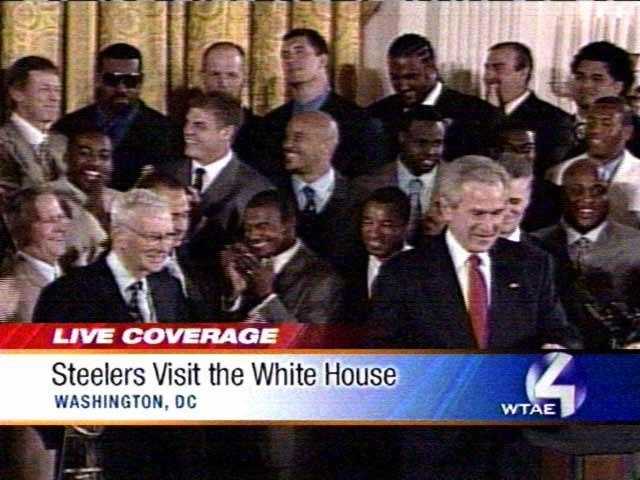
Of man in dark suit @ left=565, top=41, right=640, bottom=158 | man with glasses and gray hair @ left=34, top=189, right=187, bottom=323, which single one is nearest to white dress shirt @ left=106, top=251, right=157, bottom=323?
man with glasses and gray hair @ left=34, top=189, right=187, bottom=323

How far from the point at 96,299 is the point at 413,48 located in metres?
1.06

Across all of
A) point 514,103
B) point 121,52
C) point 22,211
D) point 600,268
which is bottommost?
point 600,268

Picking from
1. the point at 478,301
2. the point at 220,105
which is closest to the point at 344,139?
the point at 220,105

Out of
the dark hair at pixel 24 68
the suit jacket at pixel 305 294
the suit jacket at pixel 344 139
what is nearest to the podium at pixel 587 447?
the suit jacket at pixel 305 294

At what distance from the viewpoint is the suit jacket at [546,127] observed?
3.87 meters

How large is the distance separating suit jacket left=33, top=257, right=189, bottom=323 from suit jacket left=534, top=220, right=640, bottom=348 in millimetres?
980

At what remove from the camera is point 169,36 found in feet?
12.7

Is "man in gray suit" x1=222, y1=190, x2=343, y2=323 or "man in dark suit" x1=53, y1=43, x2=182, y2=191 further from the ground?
"man in dark suit" x1=53, y1=43, x2=182, y2=191

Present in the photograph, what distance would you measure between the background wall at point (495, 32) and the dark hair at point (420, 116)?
0.26 feet

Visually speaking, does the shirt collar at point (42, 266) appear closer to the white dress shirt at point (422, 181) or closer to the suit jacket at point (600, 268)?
the white dress shirt at point (422, 181)

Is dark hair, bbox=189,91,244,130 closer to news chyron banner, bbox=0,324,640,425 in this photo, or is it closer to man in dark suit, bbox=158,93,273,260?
man in dark suit, bbox=158,93,273,260

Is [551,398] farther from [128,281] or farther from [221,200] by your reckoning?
[128,281]

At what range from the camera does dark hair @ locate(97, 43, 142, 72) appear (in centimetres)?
385

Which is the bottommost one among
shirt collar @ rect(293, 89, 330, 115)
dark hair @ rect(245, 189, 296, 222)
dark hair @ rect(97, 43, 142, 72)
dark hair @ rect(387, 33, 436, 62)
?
dark hair @ rect(245, 189, 296, 222)
